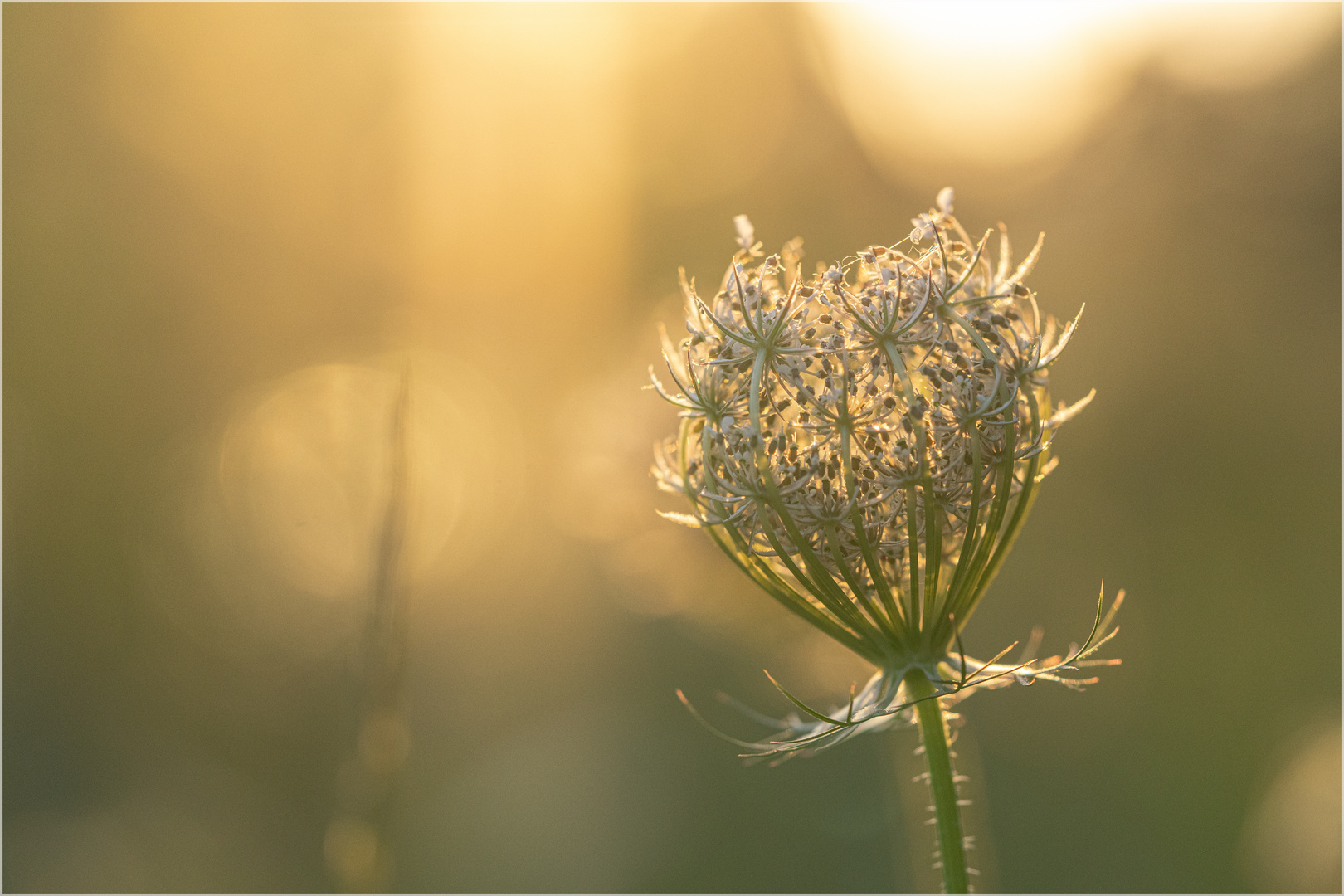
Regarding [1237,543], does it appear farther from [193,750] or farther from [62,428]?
[62,428]

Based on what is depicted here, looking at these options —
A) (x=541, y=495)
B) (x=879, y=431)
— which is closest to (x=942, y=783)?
(x=879, y=431)

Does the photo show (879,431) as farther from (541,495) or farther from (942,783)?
(541,495)

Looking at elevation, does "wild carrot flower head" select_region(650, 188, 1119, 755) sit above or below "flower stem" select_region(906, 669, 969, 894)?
above

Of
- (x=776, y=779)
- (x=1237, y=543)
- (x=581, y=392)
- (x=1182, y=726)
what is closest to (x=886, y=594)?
(x=581, y=392)

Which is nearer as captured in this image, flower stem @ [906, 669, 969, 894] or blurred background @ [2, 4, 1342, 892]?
flower stem @ [906, 669, 969, 894]

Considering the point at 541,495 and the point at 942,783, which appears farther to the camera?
the point at 541,495
